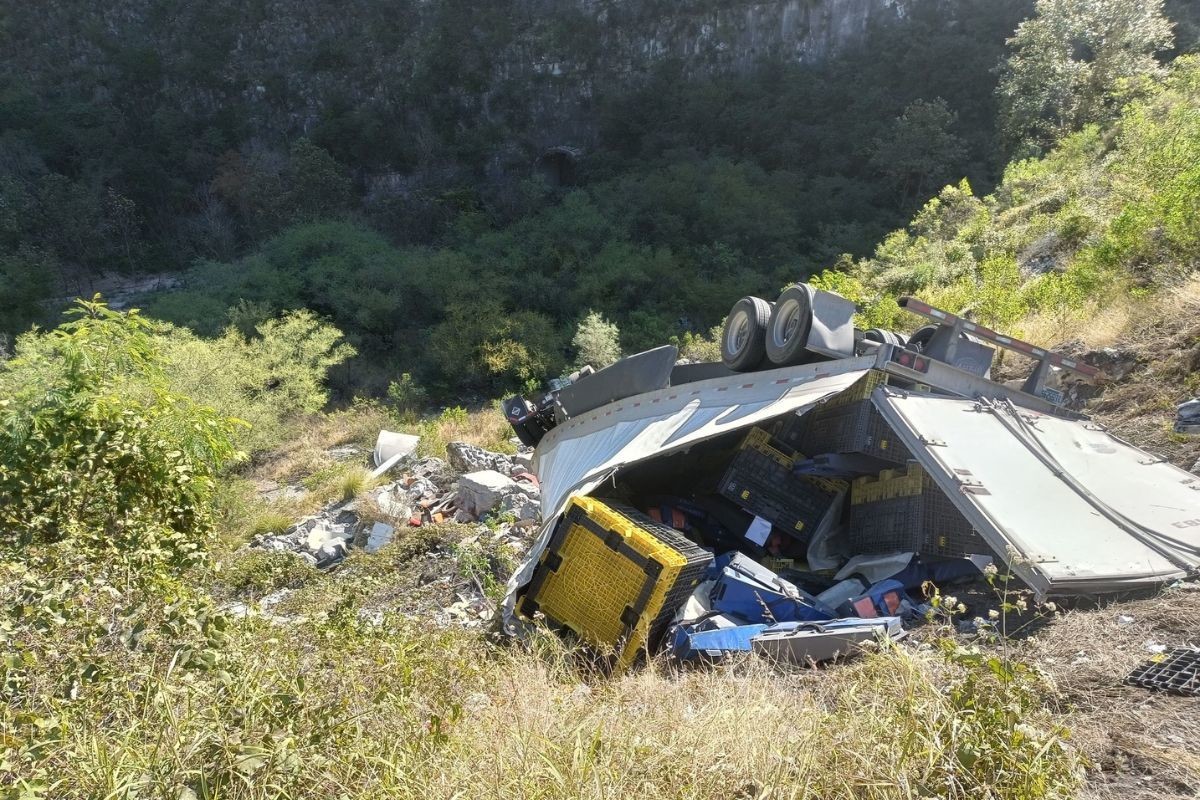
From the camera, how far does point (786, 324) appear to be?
5.61 metres

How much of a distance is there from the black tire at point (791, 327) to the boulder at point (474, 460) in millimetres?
4074

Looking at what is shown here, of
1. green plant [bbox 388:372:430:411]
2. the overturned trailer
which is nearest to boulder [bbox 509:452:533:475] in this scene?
the overturned trailer

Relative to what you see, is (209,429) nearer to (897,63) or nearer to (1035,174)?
(1035,174)

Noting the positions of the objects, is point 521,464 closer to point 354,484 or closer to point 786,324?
point 354,484

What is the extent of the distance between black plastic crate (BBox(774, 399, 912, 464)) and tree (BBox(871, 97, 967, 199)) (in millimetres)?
24069

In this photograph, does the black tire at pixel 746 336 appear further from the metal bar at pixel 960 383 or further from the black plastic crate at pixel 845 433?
the metal bar at pixel 960 383

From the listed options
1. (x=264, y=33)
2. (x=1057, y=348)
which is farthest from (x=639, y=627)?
(x=264, y=33)

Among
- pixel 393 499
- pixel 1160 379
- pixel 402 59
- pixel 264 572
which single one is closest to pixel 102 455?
pixel 264 572

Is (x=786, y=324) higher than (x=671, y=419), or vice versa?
(x=786, y=324)

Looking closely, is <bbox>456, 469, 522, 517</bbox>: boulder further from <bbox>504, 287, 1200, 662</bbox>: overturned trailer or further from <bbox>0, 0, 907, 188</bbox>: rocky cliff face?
<bbox>0, 0, 907, 188</bbox>: rocky cliff face

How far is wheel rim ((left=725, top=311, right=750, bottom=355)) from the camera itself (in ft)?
20.0

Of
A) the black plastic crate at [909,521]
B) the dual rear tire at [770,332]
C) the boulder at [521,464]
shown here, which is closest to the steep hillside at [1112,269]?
the black plastic crate at [909,521]

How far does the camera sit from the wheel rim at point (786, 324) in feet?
17.8

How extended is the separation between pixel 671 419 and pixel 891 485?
1.47m
